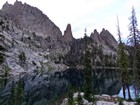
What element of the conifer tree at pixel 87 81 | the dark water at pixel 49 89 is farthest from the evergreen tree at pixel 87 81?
the dark water at pixel 49 89

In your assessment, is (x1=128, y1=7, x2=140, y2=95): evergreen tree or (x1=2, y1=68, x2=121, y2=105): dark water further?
(x1=2, y1=68, x2=121, y2=105): dark water

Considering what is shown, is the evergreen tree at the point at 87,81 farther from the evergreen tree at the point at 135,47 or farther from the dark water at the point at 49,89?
the dark water at the point at 49,89

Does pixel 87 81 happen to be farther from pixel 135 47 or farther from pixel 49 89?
pixel 49 89

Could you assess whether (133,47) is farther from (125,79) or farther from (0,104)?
(0,104)

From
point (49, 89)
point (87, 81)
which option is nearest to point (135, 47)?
point (87, 81)

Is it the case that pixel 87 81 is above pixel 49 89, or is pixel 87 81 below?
above

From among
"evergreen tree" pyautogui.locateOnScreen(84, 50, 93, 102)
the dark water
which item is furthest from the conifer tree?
the dark water

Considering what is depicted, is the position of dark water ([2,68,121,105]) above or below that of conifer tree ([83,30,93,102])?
below

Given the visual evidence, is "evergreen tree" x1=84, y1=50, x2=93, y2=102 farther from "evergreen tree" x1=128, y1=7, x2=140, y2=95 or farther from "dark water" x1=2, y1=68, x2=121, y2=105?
"dark water" x1=2, y1=68, x2=121, y2=105

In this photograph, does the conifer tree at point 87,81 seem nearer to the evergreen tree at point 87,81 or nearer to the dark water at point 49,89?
the evergreen tree at point 87,81

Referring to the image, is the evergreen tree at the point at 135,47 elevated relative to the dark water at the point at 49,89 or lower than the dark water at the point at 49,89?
elevated

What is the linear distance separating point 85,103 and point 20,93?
54.7 feet

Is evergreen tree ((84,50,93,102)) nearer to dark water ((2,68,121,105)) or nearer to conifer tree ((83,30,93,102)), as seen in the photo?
conifer tree ((83,30,93,102))

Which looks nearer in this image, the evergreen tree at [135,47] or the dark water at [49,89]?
the evergreen tree at [135,47]
